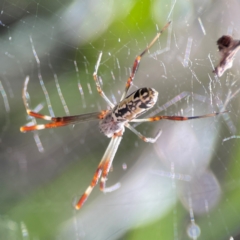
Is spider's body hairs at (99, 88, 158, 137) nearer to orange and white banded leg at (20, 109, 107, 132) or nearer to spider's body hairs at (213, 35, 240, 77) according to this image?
orange and white banded leg at (20, 109, 107, 132)

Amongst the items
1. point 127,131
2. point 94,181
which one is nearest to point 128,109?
point 94,181

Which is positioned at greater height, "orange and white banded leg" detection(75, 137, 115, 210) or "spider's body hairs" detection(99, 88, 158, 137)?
"spider's body hairs" detection(99, 88, 158, 137)

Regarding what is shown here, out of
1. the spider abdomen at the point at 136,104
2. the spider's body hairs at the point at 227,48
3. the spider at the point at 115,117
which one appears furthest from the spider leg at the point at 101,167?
the spider's body hairs at the point at 227,48

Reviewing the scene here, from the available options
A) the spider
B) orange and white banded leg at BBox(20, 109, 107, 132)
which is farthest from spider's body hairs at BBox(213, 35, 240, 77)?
orange and white banded leg at BBox(20, 109, 107, 132)

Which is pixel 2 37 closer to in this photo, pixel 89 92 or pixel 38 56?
pixel 38 56

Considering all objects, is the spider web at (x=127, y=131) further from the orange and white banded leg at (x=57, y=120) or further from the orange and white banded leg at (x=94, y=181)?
the orange and white banded leg at (x=57, y=120)
